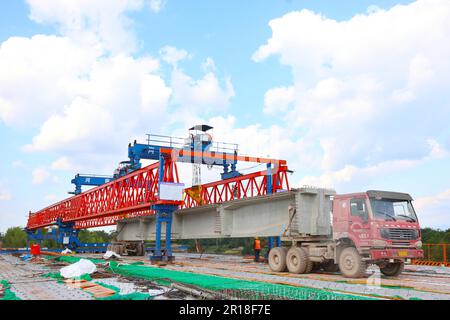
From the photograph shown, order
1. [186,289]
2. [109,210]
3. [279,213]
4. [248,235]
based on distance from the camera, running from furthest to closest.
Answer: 1. [109,210]
2. [248,235]
3. [279,213]
4. [186,289]

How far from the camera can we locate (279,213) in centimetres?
2047

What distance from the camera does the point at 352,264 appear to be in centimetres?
1498

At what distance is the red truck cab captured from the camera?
47.7ft

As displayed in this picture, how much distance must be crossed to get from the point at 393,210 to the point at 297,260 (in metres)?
4.41

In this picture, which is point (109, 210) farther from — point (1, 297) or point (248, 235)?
point (1, 297)

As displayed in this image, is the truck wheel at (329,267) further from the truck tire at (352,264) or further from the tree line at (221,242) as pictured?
the tree line at (221,242)

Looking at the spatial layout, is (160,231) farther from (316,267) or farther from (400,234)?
(400,234)

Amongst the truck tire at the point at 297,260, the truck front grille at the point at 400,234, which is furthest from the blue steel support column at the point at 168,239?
the truck front grille at the point at 400,234

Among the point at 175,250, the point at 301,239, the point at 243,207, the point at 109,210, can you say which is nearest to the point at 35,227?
the point at 175,250

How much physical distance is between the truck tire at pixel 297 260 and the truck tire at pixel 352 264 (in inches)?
68.8

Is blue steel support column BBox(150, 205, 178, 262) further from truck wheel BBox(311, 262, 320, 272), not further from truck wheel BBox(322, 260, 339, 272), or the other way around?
truck wheel BBox(322, 260, 339, 272)

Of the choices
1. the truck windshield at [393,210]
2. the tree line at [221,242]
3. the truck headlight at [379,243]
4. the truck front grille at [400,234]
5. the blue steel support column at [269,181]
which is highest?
the blue steel support column at [269,181]

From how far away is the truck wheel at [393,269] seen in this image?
626 inches
